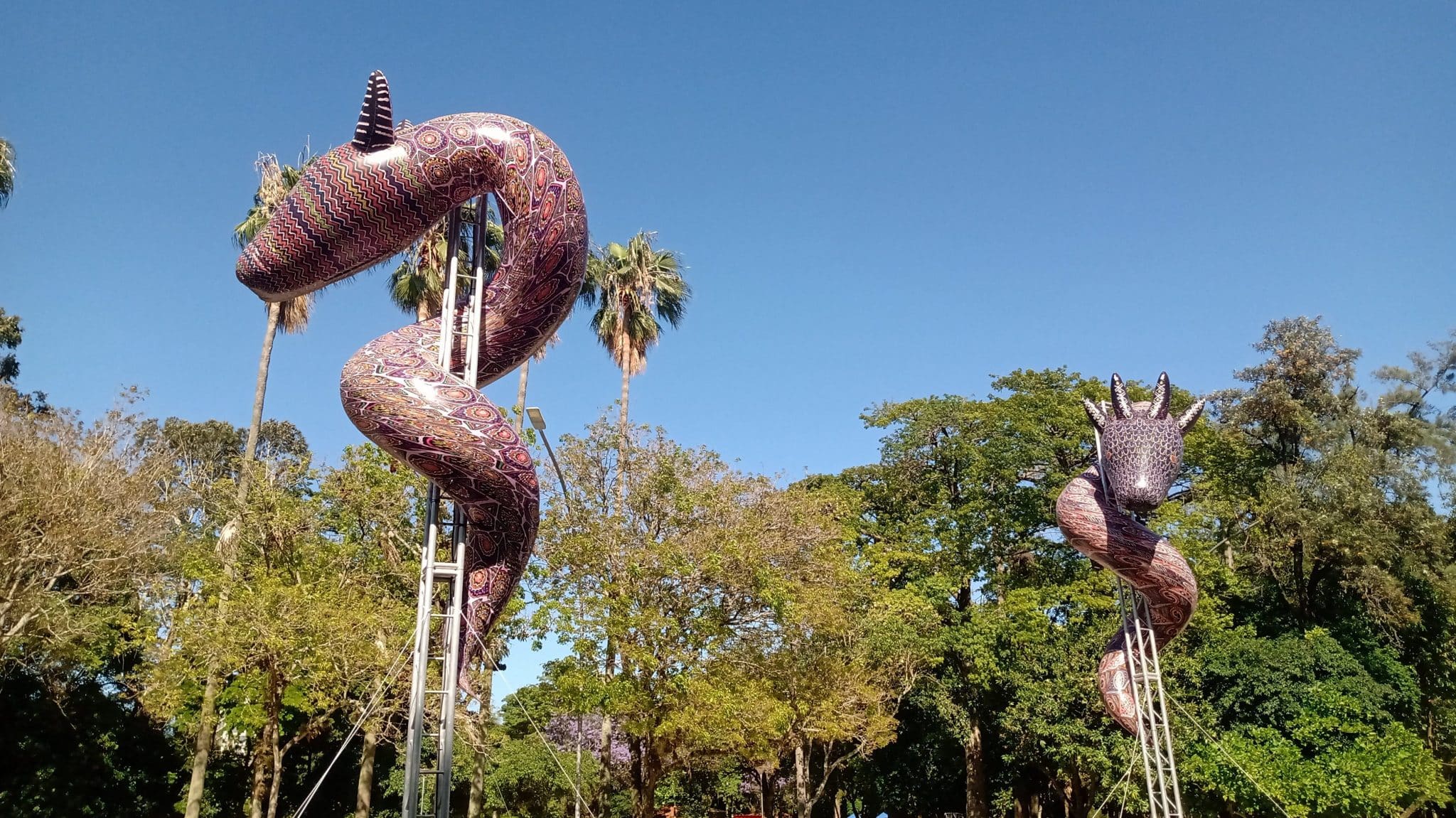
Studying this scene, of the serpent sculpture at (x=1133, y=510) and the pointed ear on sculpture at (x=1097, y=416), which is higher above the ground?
the pointed ear on sculpture at (x=1097, y=416)

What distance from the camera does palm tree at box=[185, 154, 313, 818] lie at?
16.7 meters

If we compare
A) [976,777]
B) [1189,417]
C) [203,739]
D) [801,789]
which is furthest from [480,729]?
[976,777]

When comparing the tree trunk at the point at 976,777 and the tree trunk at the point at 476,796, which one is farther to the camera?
the tree trunk at the point at 976,777

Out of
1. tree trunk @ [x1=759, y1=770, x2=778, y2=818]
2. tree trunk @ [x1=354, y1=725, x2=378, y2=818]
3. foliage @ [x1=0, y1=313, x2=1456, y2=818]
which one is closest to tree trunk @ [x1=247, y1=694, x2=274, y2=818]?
foliage @ [x1=0, y1=313, x2=1456, y2=818]

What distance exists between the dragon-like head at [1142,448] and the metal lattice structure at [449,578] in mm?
6472

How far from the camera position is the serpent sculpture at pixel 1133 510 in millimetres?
10203

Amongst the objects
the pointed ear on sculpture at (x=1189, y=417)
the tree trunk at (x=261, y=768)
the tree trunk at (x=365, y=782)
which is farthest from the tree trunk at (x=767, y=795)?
the pointed ear on sculpture at (x=1189, y=417)

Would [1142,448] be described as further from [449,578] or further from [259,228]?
[259,228]

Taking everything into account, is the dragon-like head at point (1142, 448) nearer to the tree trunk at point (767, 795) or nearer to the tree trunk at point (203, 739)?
the tree trunk at point (203, 739)

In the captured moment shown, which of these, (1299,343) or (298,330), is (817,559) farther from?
(1299,343)

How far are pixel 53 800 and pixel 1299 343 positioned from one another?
29522 millimetres

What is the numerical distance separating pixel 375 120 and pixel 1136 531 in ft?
27.4

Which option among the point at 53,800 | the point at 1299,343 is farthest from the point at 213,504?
the point at 1299,343

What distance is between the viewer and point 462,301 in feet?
25.3
